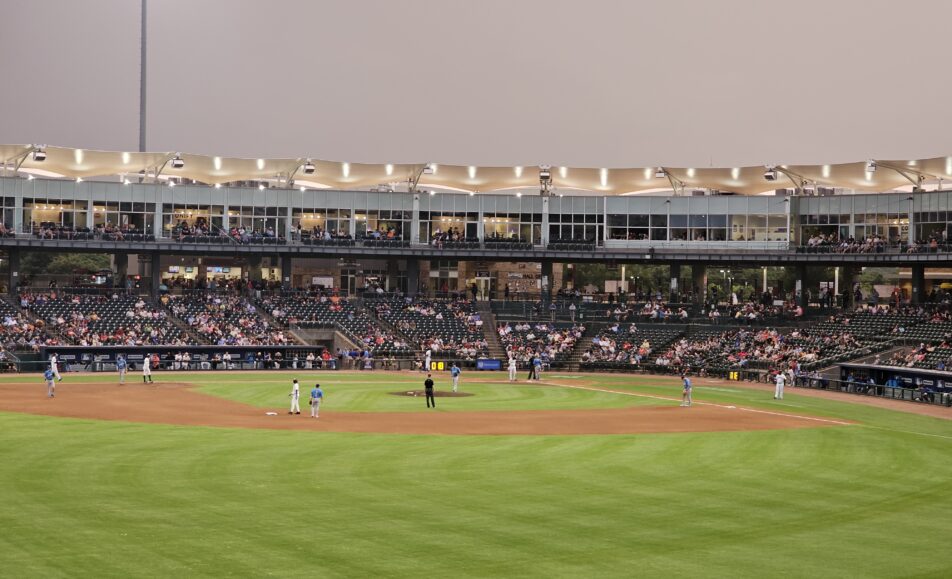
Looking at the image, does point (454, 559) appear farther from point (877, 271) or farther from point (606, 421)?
point (877, 271)

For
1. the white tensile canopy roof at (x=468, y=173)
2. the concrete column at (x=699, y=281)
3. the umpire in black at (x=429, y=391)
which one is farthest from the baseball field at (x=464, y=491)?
the concrete column at (x=699, y=281)

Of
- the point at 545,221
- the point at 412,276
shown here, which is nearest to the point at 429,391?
the point at 412,276

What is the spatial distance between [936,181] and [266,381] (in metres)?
56.2

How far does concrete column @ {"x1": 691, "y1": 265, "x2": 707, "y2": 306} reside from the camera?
84.4 m

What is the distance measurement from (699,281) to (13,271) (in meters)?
55.2

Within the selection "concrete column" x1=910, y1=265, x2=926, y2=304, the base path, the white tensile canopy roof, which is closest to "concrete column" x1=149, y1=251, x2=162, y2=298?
the white tensile canopy roof

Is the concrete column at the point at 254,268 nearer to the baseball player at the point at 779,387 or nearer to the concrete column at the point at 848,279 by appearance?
the concrete column at the point at 848,279

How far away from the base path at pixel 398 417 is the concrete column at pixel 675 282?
37958 millimetres

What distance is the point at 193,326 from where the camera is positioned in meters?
70.8

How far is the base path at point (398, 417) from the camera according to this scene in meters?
36.8

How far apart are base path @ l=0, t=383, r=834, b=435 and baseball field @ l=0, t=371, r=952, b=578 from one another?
0.65ft

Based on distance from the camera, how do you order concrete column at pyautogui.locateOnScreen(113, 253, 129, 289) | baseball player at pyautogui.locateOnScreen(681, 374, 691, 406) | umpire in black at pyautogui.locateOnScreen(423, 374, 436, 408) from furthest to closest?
concrete column at pyautogui.locateOnScreen(113, 253, 129, 289) → baseball player at pyautogui.locateOnScreen(681, 374, 691, 406) → umpire in black at pyautogui.locateOnScreen(423, 374, 436, 408)

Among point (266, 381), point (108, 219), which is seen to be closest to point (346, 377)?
point (266, 381)

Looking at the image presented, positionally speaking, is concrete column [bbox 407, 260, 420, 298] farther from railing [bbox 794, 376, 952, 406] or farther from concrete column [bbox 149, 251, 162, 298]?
railing [bbox 794, 376, 952, 406]
